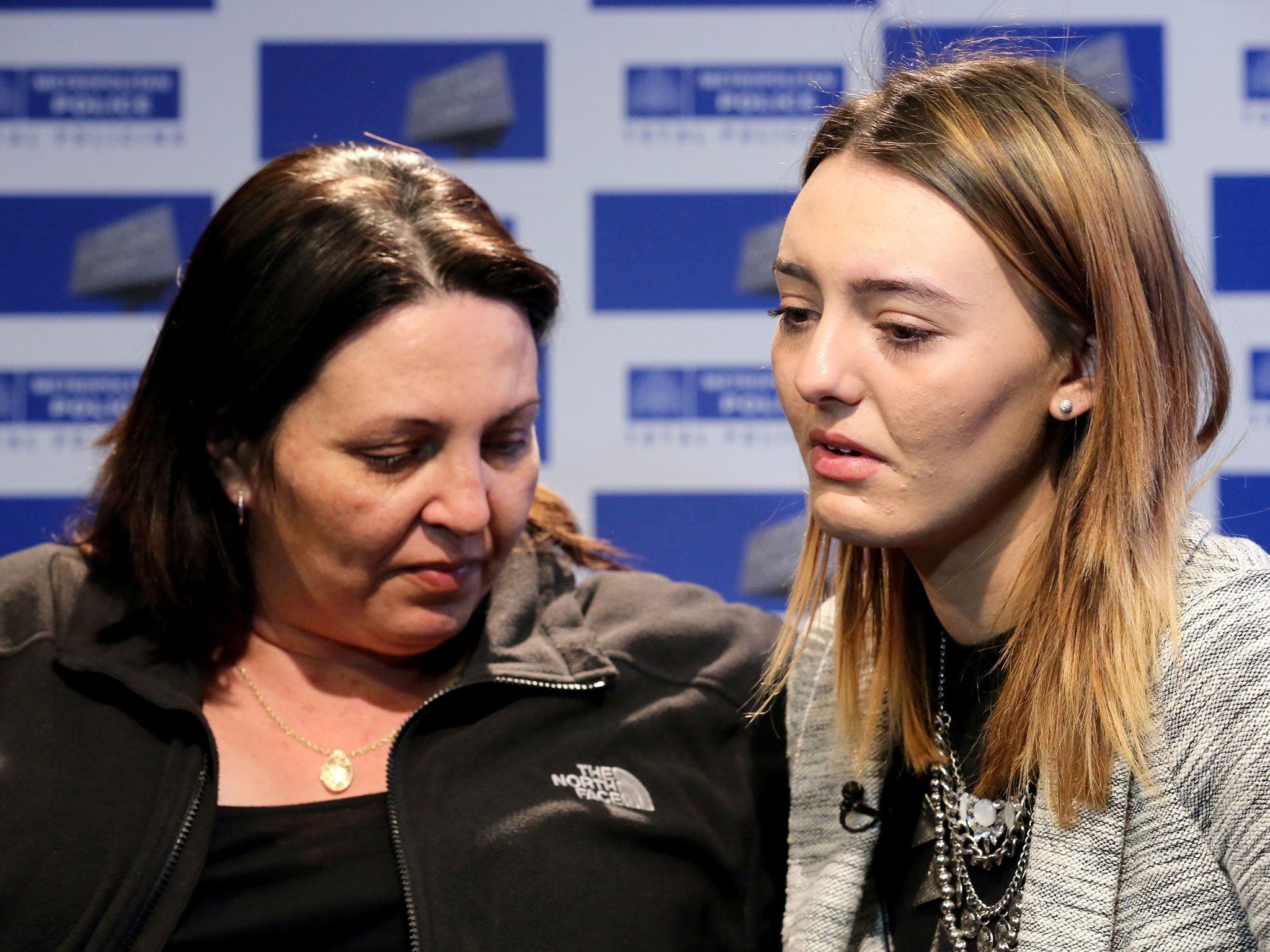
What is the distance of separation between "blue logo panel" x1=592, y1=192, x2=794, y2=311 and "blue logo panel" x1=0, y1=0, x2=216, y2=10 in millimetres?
899

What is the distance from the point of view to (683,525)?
2.70 m

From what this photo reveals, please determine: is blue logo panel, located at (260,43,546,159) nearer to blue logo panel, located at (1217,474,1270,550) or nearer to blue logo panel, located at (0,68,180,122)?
blue logo panel, located at (0,68,180,122)

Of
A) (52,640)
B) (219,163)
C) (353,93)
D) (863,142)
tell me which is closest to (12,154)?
(219,163)

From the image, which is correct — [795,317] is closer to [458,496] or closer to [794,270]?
[794,270]

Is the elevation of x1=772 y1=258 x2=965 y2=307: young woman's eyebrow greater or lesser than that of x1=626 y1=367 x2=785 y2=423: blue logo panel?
greater

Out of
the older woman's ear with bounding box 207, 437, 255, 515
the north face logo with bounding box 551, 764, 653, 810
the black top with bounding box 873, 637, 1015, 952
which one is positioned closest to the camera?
the black top with bounding box 873, 637, 1015, 952

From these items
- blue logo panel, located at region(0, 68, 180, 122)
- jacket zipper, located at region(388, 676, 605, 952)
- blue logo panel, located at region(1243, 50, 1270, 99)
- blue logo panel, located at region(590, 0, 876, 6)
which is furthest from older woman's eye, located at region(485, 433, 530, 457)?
blue logo panel, located at region(1243, 50, 1270, 99)

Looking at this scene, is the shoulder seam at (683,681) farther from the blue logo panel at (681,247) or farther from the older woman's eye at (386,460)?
the blue logo panel at (681,247)

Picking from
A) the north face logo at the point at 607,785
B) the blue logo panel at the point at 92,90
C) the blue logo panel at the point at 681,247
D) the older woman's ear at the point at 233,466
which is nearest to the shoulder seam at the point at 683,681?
the north face logo at the point at 607,785

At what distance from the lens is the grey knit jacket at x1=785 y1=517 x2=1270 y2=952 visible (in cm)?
119

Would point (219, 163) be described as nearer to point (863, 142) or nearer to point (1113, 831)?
point (863, 142)

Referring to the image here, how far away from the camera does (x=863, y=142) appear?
4.34ft

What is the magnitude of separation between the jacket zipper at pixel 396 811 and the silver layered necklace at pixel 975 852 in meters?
0.46

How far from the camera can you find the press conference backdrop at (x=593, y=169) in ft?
8.75
